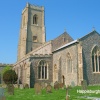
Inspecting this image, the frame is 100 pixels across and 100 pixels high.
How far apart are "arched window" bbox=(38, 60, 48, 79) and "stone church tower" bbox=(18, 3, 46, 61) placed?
14292mm

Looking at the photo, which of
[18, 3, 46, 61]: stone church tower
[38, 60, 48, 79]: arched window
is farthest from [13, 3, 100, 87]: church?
[18, 3, 46, 61]: stone church tower

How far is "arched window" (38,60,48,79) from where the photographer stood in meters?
33.3

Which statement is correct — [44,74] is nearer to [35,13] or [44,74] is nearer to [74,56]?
[74,56]

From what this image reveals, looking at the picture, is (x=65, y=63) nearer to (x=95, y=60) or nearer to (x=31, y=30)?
(x=95, y=60)

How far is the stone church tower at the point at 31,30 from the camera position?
48281 mm

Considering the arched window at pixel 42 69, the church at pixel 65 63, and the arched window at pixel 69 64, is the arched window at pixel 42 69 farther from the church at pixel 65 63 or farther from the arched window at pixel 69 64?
the arched window at pixel 69 64

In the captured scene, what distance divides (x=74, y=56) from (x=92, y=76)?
3692mm

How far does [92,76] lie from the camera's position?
27688 mm

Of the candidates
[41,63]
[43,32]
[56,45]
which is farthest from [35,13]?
[41,63]

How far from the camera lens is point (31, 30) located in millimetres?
49594

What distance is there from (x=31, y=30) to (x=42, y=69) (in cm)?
1823

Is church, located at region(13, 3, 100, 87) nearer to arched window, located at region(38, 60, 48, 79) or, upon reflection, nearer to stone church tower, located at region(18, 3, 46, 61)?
arched window, located at region(38, 60, 48, 79)

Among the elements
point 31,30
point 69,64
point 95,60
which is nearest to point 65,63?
point 69,64

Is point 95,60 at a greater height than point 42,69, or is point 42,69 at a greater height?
point 95,60
